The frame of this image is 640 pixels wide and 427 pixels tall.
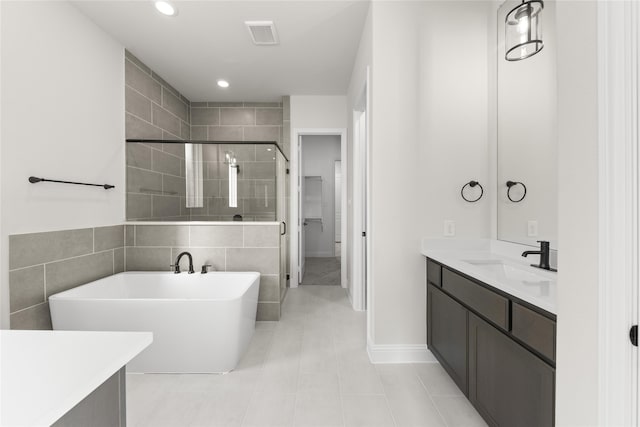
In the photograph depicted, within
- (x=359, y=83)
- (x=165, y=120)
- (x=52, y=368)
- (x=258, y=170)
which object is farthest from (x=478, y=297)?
(x=165, y=120)

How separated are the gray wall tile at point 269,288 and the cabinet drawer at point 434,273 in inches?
59.2

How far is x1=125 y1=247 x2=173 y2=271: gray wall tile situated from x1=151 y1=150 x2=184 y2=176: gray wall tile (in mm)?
786

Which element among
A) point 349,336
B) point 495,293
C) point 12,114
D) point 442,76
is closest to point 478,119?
point 442,76

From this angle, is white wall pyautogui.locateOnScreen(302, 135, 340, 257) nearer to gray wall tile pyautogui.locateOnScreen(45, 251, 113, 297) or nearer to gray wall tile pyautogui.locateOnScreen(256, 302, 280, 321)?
gray wall tile pyautogui.locateOnScreen(256, 302, 280, 321)

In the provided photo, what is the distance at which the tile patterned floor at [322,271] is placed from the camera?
490cm

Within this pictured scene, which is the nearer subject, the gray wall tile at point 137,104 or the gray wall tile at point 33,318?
the gray wall tile at point 33,318

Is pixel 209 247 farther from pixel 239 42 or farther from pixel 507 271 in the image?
pixel 507 271

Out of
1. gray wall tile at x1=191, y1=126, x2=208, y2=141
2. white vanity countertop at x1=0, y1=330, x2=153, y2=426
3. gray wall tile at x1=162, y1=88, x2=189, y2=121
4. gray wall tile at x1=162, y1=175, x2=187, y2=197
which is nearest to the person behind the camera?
white vanity countertop at x1=0, y1=330, x2=153, y2=426

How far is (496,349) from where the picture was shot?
1.45 m

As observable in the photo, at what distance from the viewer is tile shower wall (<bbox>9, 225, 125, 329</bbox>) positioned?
79.2 inches

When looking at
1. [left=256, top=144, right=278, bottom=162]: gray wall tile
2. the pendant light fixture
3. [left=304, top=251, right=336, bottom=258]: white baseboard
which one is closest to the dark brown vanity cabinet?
the pendant light fixture

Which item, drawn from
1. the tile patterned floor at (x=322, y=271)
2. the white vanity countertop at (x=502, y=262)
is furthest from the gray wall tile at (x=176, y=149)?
the tile patterned floor at (x=322, y=271)

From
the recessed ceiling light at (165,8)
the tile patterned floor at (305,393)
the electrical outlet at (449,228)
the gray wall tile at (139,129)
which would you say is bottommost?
the tile patterned floor at (305,393)

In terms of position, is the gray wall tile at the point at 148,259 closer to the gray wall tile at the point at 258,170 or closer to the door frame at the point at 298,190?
the gray wall tile at the point at 258,170
